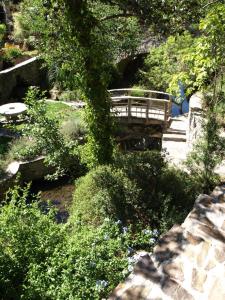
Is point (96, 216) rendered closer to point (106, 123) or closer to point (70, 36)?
point (106, 123)

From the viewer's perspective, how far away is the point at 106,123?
27.0 feet

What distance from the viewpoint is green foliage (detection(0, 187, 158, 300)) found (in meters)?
4.43

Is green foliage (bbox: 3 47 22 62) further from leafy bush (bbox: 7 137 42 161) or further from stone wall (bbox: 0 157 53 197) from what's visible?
stone wall (bbox: 0 157 53 197)

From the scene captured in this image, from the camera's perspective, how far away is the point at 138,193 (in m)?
6.96

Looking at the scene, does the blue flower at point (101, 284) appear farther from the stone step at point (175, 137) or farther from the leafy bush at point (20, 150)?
the stone step at point (175, 137)

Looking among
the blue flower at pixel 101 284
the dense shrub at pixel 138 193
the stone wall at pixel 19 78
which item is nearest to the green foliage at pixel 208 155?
the dense shrub at pixel 138 193

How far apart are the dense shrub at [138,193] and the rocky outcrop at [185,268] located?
2.18 meters

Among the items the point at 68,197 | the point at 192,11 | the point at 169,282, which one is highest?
the point at 192,11

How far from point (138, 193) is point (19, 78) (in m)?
10.6

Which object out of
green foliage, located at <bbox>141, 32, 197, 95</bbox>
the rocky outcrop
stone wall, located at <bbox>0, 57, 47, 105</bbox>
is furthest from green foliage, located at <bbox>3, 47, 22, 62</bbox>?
the rocky outcrop

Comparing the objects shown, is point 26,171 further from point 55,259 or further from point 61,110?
point 55,259

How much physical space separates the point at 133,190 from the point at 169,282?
11.9ft

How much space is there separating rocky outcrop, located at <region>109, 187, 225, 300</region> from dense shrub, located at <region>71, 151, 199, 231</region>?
2.18 metres

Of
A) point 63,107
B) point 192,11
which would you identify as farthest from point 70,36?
point 63,107
